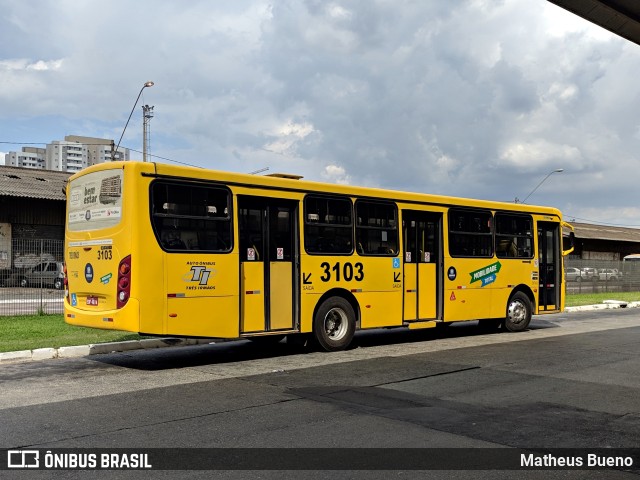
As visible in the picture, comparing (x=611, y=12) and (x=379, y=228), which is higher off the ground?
(x=611, y=12)

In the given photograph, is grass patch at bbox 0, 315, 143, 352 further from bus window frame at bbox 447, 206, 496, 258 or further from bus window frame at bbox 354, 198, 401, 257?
bus window frame at bbox 447, 206, 496, 258

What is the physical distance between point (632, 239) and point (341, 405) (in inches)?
2590

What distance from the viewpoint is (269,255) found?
11.7 metres

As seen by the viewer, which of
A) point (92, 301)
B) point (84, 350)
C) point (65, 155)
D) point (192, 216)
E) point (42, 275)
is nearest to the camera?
point (192, 216)

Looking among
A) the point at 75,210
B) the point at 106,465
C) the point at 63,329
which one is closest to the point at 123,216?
the point at 75,210

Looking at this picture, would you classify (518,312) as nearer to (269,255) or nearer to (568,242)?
(568,242)

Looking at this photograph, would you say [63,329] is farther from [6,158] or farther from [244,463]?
[6,158]

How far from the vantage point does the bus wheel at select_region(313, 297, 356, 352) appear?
1238 centimetres

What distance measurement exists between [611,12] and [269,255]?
23.5ft

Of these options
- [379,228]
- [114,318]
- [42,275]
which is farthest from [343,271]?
[42,275]

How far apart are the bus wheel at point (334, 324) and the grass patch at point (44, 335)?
4.29 metres

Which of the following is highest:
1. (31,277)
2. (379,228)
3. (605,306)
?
(379,228)

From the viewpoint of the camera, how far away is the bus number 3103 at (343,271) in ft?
40.9

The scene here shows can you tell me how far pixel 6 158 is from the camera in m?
62.5
